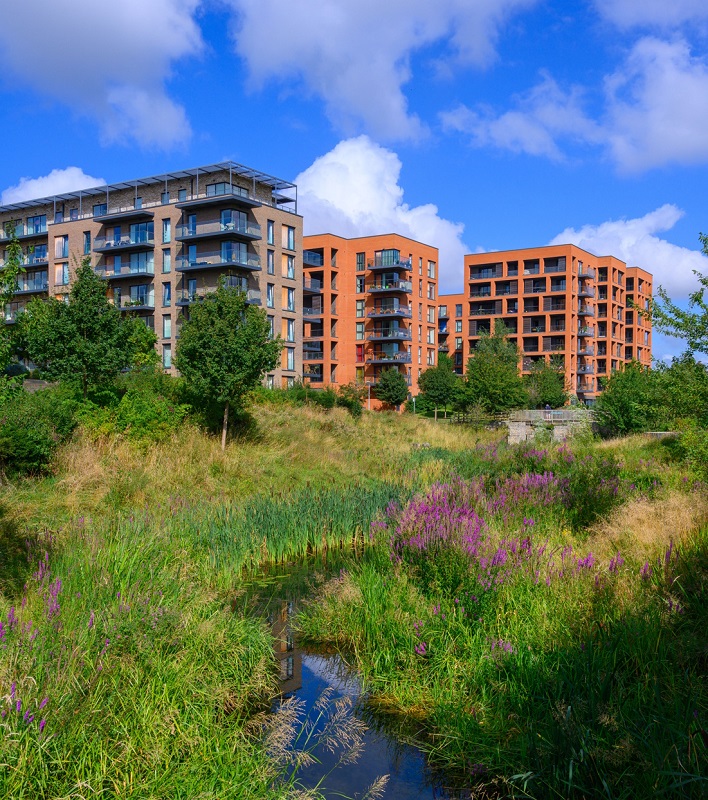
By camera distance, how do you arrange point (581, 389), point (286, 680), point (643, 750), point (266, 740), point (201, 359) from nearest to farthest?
point (643, 750), point (266, 740), point (286, 680), point (201, 359), point (581, 389)

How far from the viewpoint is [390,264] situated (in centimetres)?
6231

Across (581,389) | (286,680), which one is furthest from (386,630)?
(581,389)

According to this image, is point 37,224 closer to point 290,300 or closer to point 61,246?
point 61,246

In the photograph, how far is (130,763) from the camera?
407cm

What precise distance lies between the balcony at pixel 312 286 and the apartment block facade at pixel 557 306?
19475 millimetres

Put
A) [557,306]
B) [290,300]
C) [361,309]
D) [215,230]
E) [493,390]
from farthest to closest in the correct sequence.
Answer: [557,306] → [361,309] → [290,300] → [215,230] → [493,390]

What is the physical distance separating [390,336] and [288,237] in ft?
49.2

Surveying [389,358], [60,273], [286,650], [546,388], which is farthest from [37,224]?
[286,650]

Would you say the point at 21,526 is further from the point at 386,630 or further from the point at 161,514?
the point at 386,630

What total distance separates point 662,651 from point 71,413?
14.4m

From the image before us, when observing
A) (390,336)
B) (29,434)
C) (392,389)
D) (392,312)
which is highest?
(392,312)

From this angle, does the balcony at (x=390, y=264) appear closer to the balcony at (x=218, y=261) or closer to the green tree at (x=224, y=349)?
the balcony at (x=218, y=261)

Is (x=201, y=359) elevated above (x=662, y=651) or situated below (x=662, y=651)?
above

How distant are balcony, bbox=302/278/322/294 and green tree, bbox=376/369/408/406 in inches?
357
